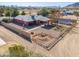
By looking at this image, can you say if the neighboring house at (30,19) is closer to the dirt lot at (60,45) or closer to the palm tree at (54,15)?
the palm tree at (54,15)

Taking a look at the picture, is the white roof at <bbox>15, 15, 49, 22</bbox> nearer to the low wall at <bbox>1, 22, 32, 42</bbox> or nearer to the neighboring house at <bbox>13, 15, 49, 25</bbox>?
the neighboring house at <bbox>13, 15, 49, 25</bbox>

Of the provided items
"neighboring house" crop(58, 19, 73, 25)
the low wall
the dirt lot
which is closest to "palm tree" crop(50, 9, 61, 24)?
"neighboring house" crop(58, 19, 73, 25)

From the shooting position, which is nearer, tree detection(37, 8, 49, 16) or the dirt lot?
the dirt lot

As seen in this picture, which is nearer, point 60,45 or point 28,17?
point 60,45

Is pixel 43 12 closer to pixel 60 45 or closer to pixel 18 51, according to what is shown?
pixel 60 45

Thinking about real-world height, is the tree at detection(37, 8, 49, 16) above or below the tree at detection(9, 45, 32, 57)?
above

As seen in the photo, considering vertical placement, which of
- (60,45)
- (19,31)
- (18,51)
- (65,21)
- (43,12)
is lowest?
(18,51)

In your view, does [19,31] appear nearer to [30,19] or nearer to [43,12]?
[30,19]

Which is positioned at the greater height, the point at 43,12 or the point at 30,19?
the point at 43,12

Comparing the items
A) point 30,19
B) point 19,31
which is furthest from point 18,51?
point 30,19
